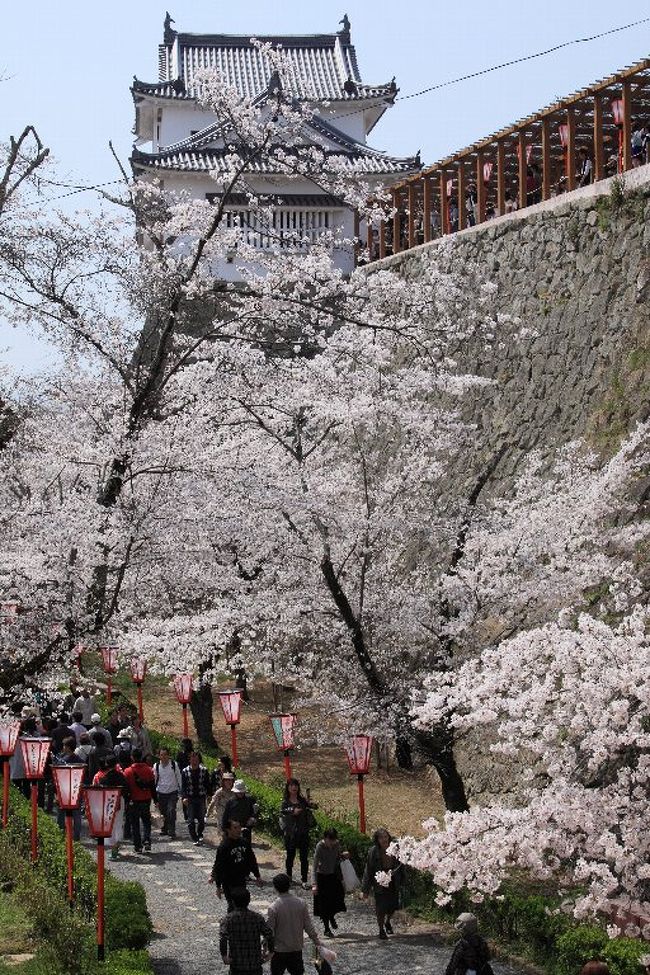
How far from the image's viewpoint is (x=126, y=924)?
40.3 ft

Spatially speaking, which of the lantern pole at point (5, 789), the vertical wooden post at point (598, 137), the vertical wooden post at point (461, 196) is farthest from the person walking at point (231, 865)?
the vertical wooden post at point (461, 196)

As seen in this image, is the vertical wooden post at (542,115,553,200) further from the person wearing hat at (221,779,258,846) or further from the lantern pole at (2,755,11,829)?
the lantern pole at (2,755,11,829)

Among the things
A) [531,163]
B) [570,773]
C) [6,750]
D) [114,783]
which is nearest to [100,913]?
[114,783]

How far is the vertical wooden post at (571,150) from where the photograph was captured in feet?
67.5

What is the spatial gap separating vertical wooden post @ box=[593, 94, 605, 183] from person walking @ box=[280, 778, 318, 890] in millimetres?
10632

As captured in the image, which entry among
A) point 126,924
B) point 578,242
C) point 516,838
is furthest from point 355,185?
point 578,242

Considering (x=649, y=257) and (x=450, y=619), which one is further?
(x=649, y=257)

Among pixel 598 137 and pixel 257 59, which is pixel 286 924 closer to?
pixel 598 137

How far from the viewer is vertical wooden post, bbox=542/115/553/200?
69.9 feet

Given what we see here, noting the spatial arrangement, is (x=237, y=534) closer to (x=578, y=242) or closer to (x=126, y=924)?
(x=126, y=924)

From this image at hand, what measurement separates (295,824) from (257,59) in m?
37.9

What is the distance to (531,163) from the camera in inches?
1009

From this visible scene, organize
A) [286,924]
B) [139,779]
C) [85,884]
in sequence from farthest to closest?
[139,779] → [85,884] → [286,924]

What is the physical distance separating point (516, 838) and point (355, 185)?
6182 mm
